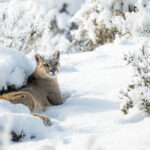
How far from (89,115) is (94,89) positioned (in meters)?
1.41

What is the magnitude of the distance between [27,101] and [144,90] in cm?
171

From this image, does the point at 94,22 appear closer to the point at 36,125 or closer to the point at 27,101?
the point at 27,101

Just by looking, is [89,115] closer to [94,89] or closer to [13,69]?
[94,89]

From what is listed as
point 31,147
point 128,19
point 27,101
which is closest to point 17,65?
point 27,101

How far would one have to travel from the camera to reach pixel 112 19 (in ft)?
30.4

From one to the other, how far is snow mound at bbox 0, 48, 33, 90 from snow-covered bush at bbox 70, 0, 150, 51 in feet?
11.8

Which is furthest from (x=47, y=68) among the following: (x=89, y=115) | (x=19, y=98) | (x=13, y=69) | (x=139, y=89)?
(x=139, y=89)

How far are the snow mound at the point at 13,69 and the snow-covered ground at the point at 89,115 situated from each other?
706 millimetres

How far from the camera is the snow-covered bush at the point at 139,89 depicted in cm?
355

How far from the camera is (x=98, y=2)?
1045 centimetres

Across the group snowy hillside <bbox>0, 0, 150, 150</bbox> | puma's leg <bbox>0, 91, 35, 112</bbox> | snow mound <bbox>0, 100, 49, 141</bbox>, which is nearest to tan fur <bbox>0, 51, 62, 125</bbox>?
snowy hillside <bbox>0, 0, 150, 150</bbox>

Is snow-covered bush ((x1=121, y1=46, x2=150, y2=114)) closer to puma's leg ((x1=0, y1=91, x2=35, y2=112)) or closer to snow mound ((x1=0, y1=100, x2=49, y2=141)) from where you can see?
snow mound ((x1=0, y1=100, x2=49, y2=141))

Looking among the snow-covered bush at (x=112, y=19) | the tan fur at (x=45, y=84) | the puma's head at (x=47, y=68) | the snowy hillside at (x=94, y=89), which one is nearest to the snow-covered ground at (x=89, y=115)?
the snowy hillside at (x=94, y=89)

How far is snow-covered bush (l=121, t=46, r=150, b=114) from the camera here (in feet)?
11.6
